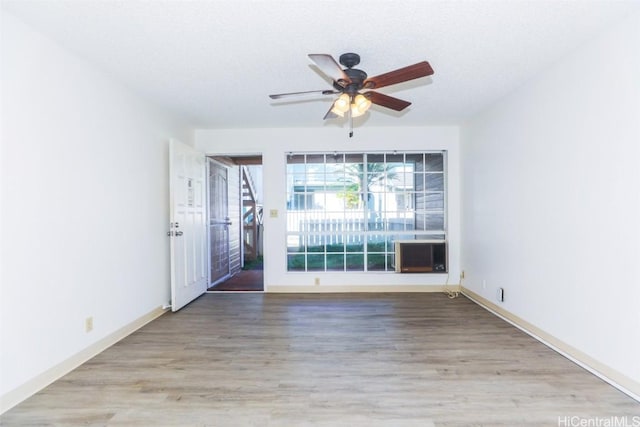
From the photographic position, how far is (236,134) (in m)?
4.73

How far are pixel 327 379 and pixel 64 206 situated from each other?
91.4 inches

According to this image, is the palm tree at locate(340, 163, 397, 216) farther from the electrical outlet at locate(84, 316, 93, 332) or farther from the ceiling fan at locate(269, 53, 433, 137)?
the electrical outlet at locate(84, 316, 93, 332)

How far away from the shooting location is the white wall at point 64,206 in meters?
1.98

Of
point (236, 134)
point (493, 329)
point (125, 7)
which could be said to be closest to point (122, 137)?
point (125, 7)

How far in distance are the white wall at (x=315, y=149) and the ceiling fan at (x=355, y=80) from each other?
6.32ft

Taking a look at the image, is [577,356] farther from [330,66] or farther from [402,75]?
[330,66]

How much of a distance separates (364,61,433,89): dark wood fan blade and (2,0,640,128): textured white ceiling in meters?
0.29

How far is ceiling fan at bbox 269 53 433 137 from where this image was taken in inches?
81.0

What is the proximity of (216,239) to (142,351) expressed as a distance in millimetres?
2721

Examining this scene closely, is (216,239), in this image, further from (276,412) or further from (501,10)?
(501,10)

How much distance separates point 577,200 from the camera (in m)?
2.46

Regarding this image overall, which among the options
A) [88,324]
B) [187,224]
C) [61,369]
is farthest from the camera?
[187,224]

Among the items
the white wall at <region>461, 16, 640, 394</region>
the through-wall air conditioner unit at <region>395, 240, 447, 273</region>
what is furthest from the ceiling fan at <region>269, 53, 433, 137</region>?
the through-wall air conditioner unit at <region>395, 240, 447, 273</region>

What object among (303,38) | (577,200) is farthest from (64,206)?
(577,200)
